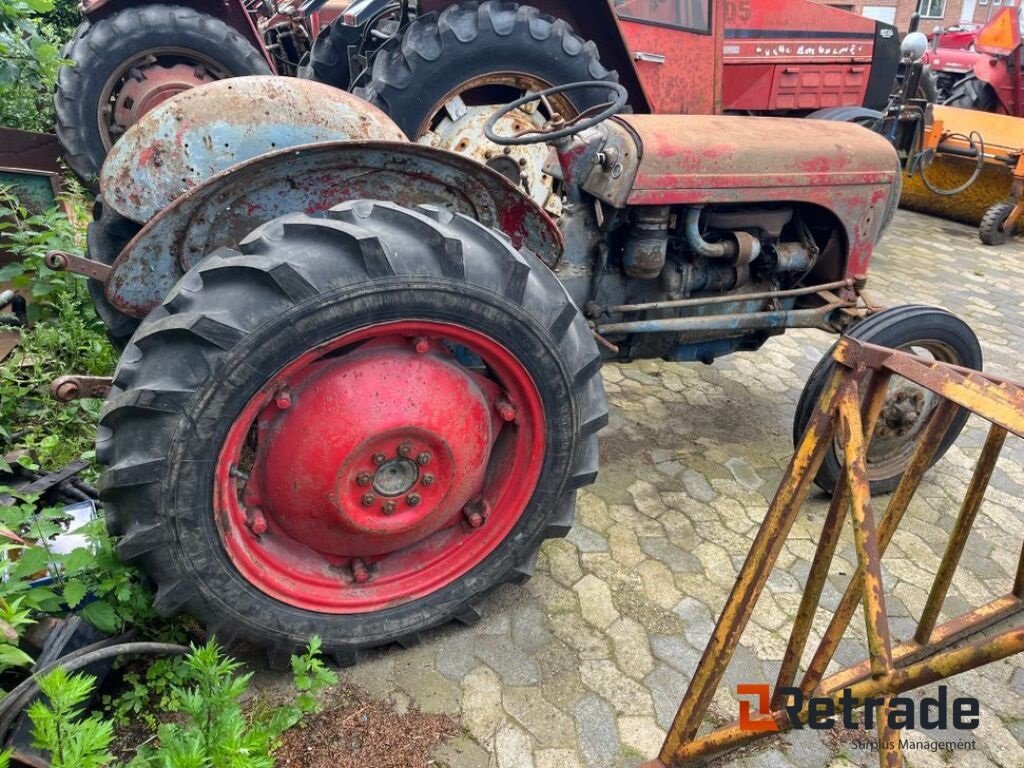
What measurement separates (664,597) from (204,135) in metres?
1.97

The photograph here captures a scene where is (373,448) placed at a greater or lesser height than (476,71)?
lesser

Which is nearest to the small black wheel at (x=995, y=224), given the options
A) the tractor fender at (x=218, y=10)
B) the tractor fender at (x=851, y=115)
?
the tractor fender at (x=851, y=115)

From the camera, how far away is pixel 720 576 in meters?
2.47

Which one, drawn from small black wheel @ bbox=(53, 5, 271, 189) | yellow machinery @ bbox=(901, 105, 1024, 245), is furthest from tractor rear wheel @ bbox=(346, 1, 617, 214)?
yellow machinery @ bbox=(901, 105, 1024, 245)

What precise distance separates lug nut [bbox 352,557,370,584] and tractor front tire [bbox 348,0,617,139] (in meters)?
2.75

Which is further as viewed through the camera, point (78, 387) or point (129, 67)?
point (129, 67)

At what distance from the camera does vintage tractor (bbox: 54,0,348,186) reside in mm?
4387

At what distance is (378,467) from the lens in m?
1.86

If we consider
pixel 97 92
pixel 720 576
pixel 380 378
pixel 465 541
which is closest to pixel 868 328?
pixel 720 576

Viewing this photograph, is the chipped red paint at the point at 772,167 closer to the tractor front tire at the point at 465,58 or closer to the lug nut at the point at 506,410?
the lug nut at the point at 506,410

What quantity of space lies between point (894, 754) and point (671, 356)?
1839 mm

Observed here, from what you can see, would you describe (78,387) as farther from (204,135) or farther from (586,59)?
(586,59)

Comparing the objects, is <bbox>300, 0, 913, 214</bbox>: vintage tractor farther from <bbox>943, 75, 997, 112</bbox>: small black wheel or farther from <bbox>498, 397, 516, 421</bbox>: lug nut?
<bbox>943, 75, 997, 112</bbox>: small black wheel

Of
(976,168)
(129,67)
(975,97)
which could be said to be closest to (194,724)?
(129,67)
